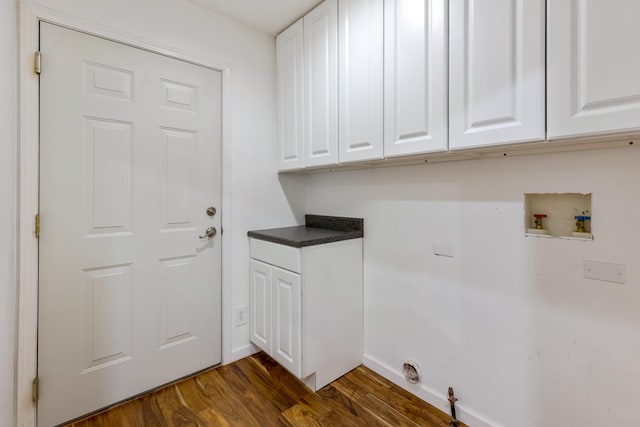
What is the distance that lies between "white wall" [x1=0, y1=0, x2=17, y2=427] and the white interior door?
129mm

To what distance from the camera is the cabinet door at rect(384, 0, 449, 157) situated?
127 centimetres

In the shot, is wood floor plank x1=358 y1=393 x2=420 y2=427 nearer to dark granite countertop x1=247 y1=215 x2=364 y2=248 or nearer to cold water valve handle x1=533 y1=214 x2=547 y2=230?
dark granite countertop x1=247 y1=215 x2=364 y2=248

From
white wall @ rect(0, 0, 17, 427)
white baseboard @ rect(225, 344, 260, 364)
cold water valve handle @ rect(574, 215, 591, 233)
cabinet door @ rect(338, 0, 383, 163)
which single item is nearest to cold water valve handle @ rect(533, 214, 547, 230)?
cold water valve handle @ rect(574, 215, 591, 233)

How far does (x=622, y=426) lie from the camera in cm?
107

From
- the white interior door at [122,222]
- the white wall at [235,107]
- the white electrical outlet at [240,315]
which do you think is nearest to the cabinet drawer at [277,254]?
the white wall at [235,107]

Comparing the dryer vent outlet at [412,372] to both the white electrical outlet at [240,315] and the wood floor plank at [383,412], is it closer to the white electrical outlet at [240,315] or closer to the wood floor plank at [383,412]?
the wood floor plank at [383,412]

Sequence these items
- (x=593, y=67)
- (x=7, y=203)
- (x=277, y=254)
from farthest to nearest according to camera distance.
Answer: (x=277, y=254), (x=7, y=203), (x=593, y=67)

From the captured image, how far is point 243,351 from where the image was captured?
2.11 meters

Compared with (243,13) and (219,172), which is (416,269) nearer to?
(219,172)

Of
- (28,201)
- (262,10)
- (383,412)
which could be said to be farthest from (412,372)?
(262,10)

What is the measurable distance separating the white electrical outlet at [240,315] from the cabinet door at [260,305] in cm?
4

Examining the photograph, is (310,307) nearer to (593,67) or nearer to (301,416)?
(301,416)

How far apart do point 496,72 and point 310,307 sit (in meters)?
1.42

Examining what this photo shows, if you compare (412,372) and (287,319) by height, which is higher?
(287,319)
